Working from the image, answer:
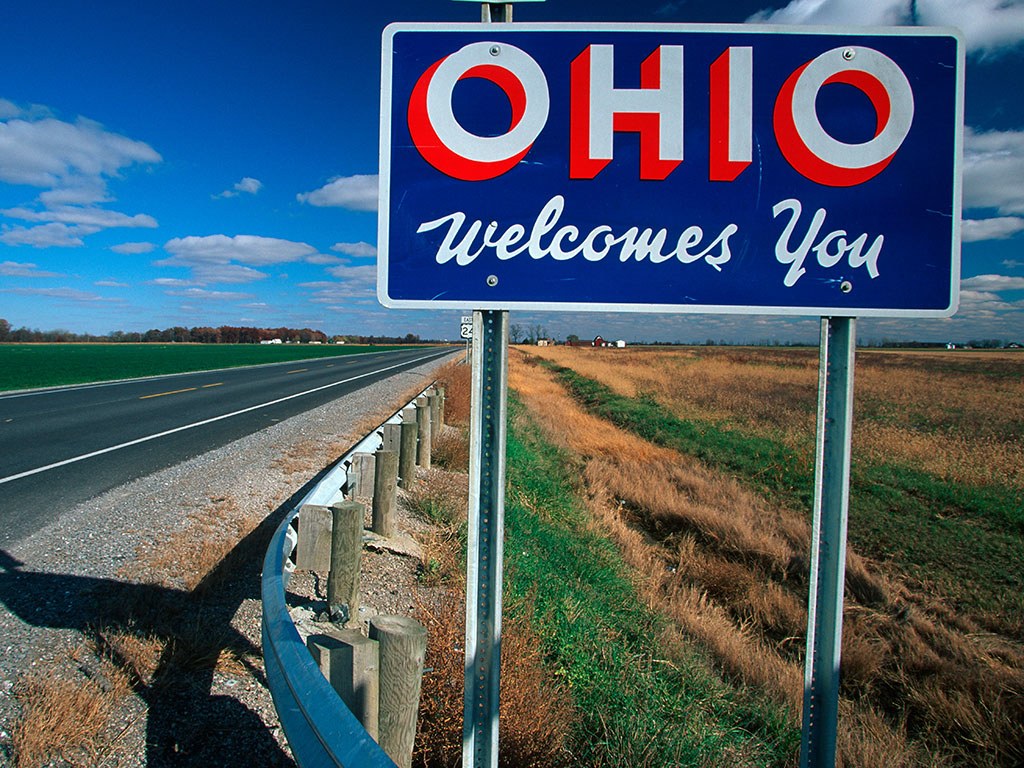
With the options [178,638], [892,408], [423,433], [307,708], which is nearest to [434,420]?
[423,433]

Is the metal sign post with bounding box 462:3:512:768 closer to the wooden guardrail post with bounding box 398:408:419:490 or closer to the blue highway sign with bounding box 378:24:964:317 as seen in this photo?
the blue highway sign with bounding box 378:24:964:317

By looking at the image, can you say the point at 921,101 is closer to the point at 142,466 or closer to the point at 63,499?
the point at 63,499

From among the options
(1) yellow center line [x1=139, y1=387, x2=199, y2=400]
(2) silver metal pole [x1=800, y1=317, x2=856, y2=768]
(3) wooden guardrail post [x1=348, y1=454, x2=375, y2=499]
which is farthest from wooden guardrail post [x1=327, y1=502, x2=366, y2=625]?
(1) yellow center line [x1=139, y1=387, x2=199, y2=400]

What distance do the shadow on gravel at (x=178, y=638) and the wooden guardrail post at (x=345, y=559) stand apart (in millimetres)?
437

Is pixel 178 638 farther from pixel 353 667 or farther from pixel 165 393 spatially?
pixel 165 393

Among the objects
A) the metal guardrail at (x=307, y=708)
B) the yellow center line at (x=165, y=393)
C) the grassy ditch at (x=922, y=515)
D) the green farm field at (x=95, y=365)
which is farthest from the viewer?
the green farm field at (x=95, y=365)

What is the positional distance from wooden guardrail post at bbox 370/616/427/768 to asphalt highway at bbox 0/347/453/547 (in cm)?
448

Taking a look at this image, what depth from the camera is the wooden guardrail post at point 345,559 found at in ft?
10.3

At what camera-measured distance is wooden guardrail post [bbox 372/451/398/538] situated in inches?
178

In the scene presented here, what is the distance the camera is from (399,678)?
1874mm

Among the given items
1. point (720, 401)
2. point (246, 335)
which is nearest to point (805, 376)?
point (720, 401)

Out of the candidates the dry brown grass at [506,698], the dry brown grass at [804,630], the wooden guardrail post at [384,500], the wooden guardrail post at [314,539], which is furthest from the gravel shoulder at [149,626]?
the dry brown grass at [804,630]

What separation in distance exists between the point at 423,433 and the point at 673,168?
20.3 ft

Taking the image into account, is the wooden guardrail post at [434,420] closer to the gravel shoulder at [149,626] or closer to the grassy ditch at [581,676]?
the grassy ditch at [581,676]
